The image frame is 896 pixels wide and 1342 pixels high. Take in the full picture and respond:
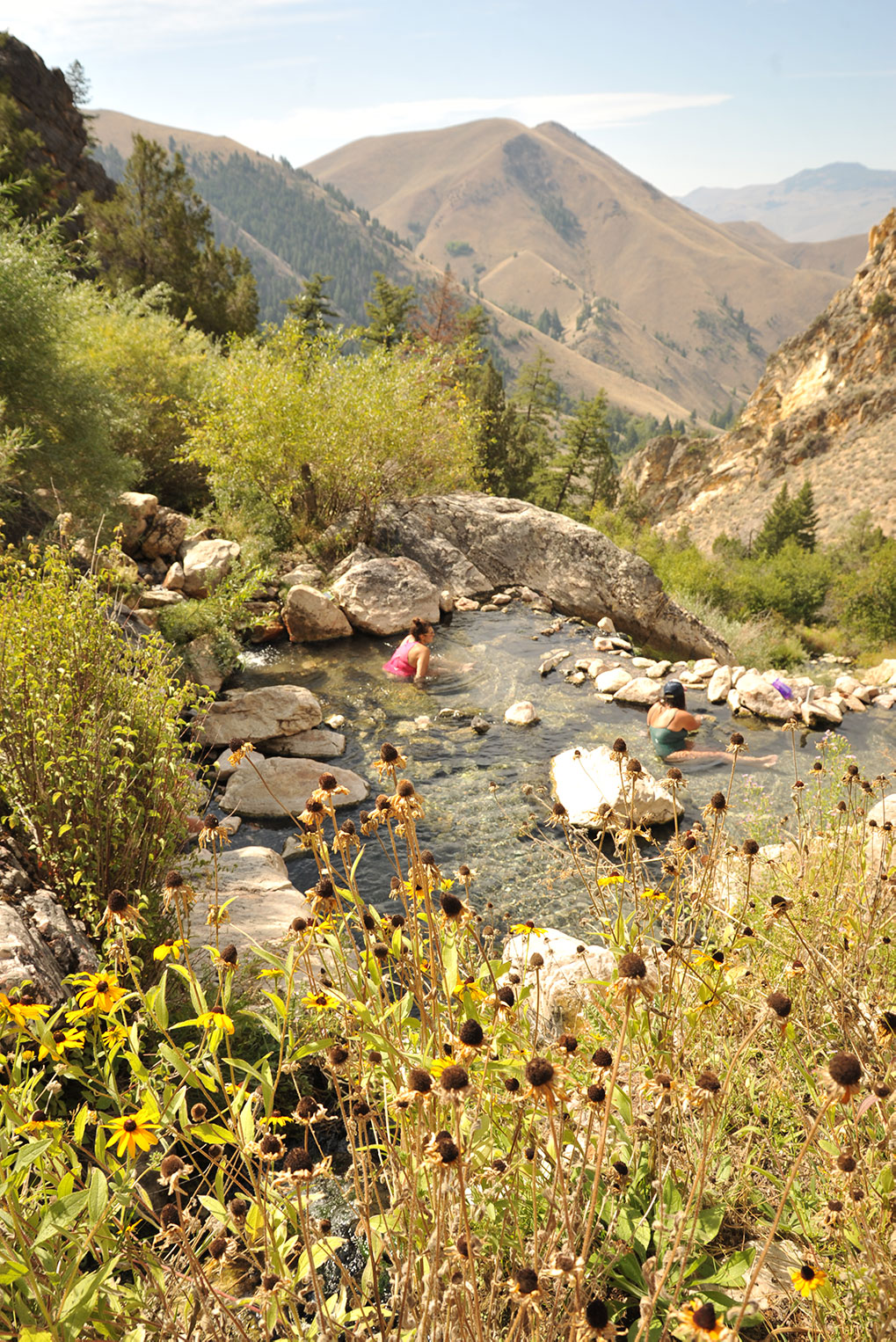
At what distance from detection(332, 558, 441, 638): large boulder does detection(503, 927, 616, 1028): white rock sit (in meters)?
8.58

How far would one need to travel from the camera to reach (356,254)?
194250 mm

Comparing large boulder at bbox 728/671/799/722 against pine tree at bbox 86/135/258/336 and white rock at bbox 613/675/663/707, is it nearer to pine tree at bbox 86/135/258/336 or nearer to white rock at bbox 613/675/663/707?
white rock at bbox 613/675/663/707

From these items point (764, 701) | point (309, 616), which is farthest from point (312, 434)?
point (764, 701)

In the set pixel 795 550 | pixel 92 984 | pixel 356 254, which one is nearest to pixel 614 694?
pixel 92 984

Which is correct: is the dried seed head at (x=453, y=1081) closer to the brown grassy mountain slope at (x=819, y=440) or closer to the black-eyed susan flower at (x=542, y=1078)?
the black-eyed susan flower at (x=542, y=1078)

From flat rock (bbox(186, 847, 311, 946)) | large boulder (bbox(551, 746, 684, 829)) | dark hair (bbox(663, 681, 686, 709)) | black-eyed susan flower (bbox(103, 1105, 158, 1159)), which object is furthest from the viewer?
dark hair (bbox(663, 681, 686, 709))

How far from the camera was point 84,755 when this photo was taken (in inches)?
148

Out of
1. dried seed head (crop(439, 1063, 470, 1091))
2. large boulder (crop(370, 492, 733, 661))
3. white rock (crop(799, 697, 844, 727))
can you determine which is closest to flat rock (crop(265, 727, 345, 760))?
large boulder (crop(370, 492, 733, 661))

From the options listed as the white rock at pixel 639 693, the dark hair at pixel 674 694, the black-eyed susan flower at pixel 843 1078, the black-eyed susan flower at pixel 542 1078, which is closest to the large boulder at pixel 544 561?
the white rock at pixel 639 693

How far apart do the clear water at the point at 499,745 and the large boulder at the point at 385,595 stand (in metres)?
0.35

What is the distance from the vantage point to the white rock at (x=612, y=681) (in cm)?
1039

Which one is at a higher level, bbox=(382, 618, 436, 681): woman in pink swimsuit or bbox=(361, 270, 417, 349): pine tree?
bbox=(361, 270, 417, 349): pine tree

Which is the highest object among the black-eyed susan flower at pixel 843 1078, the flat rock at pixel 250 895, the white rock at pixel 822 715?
the black-eyed susan flower at pixel 843 1078

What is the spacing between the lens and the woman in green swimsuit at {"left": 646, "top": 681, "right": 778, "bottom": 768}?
8.23 meters
